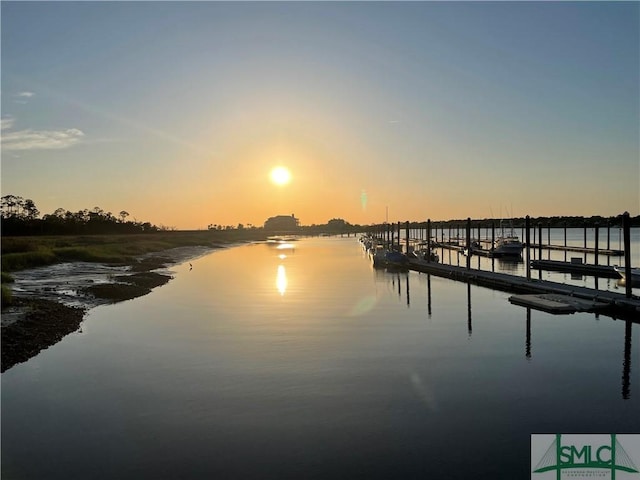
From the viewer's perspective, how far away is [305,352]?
21906 millimetres

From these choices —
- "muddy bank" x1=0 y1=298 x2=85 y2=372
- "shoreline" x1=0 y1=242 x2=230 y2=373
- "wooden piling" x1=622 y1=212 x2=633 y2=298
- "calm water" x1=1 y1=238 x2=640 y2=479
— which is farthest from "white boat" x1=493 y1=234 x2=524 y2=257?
"muddy bank" x1=0 y1=298 x2=85 y2=372

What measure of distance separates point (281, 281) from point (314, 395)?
36968mm

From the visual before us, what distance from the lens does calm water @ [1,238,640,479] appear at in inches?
471

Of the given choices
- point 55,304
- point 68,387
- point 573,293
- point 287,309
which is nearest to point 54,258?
point 55,304

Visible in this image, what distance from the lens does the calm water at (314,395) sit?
1195 centimetres

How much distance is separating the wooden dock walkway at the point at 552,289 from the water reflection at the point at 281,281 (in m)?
16.8

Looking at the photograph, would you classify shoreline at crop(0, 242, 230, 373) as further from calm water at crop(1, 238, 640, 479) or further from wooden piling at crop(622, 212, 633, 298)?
wooden piling at crop(622, 212, 633, 298)

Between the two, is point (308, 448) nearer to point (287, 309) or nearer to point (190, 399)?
point (190, 399)

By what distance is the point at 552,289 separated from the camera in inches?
1464

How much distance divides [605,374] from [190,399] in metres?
14.1

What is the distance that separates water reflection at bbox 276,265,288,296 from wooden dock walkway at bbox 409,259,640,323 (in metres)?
16.8

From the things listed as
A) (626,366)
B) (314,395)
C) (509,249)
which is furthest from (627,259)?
(509,249)

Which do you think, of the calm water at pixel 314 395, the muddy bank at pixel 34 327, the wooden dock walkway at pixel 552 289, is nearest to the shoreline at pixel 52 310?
the muddy bank at pixel 34 327

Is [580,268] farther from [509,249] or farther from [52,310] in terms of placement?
[52,310]
